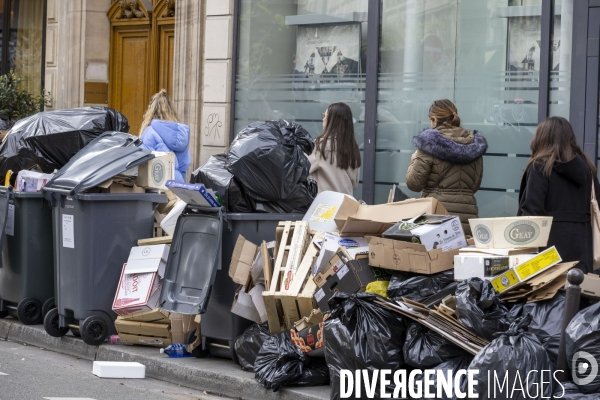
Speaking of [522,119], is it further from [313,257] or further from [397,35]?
[313,257]

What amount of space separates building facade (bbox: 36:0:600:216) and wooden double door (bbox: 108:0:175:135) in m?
0.03

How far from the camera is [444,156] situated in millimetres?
7305

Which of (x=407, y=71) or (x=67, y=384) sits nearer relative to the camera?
(x=67, y=384)

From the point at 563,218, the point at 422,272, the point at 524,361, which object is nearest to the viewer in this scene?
the point at 524,361

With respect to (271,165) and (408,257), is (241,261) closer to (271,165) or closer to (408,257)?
→ (271,165)

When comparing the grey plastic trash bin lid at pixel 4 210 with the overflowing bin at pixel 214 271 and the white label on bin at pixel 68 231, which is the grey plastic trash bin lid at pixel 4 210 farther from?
the overflowing bin at pixel 214 271

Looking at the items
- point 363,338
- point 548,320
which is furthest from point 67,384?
point 548,320

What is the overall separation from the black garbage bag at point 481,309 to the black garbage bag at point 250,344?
1.47m

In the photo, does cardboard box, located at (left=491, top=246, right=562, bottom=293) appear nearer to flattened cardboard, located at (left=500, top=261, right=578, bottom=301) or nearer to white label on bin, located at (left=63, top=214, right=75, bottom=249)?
flattened cardboard, located at (left=500, top=261, right=578, bottom=301)

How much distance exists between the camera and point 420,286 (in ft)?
19.6

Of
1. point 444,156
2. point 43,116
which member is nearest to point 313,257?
point 444,156

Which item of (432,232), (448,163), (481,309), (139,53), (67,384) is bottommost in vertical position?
(67,384)

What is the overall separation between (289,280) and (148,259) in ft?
4.45

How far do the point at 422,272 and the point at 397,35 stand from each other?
4645 millimetres
